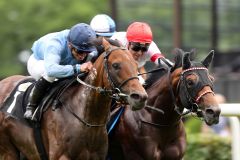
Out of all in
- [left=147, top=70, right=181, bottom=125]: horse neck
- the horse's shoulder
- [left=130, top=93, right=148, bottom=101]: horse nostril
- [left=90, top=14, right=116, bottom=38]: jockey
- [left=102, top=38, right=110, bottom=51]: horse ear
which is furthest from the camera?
the horse's shoulder

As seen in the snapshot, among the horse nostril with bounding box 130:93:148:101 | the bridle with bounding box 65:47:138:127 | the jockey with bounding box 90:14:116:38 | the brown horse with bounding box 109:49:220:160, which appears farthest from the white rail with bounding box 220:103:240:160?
the horse nostril with bounding box 130:93:148:101

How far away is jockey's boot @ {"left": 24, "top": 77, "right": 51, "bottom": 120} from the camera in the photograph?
8.01 meters

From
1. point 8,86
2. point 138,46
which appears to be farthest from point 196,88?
point 8,86

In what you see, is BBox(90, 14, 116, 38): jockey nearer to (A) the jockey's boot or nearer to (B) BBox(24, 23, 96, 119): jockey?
(B) BBox(24, 23, 96, 119): jockey

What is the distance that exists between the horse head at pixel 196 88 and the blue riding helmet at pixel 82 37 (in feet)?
2.75

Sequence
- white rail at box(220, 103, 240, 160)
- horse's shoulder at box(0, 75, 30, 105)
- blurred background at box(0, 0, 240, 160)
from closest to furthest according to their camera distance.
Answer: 1. horse's shoulder at box(0, 75, 30, 105)
2. white rail at box(220, 103, 240, 160)
3. blurred background at box(0, 0, 240, 160)

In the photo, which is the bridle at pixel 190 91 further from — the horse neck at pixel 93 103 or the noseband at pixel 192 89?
the horse neck at pixel 93 103

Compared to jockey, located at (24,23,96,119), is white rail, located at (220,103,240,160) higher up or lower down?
lower down

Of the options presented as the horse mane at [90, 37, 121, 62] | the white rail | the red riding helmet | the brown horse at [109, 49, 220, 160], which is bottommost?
the white rail

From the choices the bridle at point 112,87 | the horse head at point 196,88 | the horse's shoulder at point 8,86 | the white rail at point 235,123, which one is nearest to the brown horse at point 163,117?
the horse head at point 196,88

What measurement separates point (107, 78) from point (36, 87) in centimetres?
92

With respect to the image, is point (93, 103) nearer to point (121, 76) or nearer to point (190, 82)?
point (121, 76)

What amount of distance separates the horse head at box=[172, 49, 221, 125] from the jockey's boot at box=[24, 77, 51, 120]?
112cm

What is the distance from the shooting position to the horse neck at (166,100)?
8.10 metres
